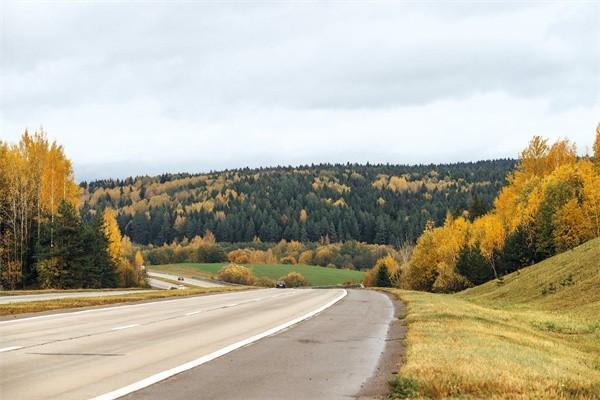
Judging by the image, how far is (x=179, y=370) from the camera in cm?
1003

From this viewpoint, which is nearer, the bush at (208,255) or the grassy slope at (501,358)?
the grassy slope at (501,358)

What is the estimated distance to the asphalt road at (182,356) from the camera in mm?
8688

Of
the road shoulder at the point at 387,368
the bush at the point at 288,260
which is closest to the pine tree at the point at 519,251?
the road shoulder at the point at 387,368

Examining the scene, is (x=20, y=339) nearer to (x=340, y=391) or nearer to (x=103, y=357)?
(x=103, y=357)

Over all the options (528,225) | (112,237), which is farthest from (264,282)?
(528,225)

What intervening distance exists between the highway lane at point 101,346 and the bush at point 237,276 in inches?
4131

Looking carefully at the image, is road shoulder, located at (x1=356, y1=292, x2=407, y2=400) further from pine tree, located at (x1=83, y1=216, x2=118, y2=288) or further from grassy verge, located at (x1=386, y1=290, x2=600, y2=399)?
pine tree, located at (x1=83, y1=216, x2=118, y2=288)

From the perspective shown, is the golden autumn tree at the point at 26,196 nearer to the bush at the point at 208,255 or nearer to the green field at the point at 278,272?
the green field at the point at 278,272

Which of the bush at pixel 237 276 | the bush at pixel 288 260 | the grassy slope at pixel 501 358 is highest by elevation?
the grassy slope at pixel 501 358

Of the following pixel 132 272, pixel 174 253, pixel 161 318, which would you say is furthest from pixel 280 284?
pixel 161 318

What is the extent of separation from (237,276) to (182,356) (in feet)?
381

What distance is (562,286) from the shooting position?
38.9m

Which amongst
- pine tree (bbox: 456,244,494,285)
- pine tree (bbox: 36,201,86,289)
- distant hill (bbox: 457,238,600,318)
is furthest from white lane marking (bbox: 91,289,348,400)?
pine tree (bbox: 456,244,494,285)

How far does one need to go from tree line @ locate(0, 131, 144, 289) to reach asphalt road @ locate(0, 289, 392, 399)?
40.0 meters
